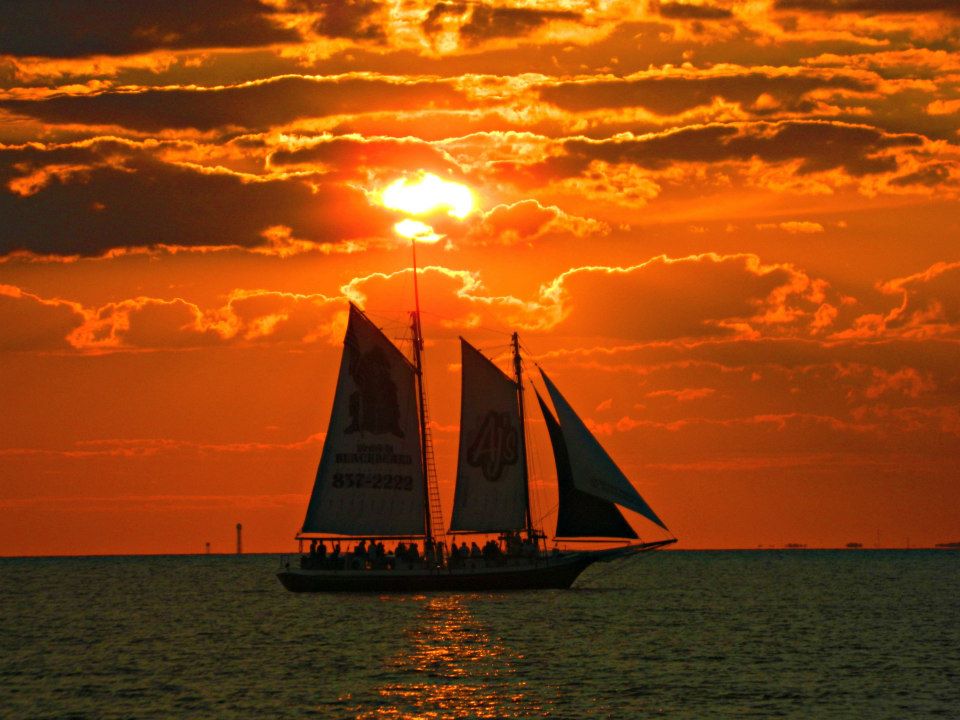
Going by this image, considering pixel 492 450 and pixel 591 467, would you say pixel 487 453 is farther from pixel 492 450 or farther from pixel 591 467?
pixel 591 467

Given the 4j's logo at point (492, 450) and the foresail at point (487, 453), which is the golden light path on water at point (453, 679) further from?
the 4j's logo at point (492, 450)

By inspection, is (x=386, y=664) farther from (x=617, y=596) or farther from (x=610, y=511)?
(x=617, y=596)

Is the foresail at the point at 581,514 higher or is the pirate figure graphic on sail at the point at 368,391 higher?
the pirate figure graphic on sail at the point at 368,391

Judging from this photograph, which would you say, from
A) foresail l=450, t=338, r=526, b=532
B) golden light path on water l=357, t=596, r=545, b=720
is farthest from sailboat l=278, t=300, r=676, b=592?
golden light path on water l=357, t=596, r=545, b=720

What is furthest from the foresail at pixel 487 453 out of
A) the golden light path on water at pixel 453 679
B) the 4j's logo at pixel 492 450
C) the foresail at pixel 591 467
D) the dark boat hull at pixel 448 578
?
the golden light path on water at pixel 453 679

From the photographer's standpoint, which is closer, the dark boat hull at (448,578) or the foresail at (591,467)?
A: the foresail at (591,467)

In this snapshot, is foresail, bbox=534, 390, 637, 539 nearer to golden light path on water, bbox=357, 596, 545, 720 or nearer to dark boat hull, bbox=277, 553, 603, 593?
dark boat hull, bbox=277, 553, 603, 593

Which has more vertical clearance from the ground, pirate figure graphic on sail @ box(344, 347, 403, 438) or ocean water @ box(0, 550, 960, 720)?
pirate figure graphic on sail @ box(344, 347, 403, 438)

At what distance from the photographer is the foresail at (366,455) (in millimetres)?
122188

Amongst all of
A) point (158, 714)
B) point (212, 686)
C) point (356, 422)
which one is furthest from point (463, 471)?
point (158, 714)

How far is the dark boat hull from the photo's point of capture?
391 feet

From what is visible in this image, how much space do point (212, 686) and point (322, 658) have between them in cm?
1097

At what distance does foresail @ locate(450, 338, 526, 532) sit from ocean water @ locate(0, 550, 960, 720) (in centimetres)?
584

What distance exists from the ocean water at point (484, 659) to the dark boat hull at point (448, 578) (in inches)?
52.2
